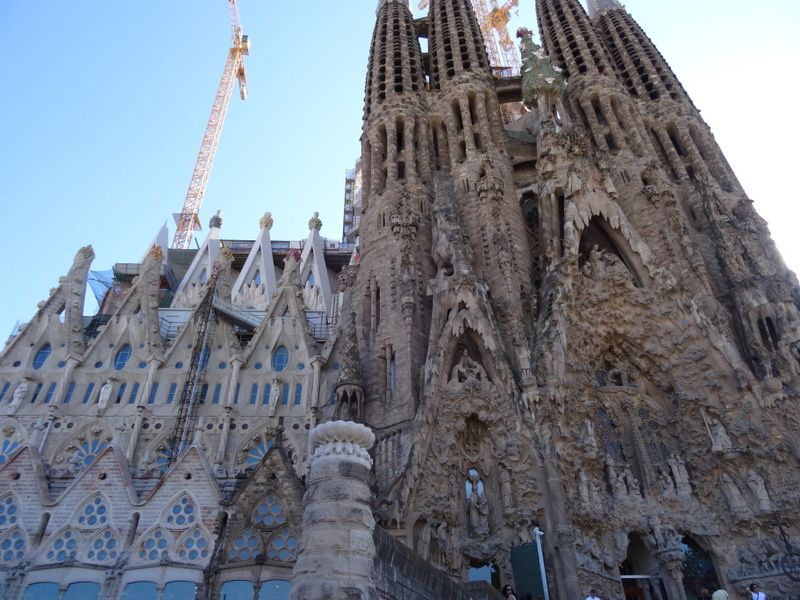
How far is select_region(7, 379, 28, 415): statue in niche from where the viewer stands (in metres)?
20.8

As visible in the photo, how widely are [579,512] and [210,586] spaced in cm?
842

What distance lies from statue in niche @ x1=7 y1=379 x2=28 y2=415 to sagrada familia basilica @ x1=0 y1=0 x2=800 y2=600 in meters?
0.08

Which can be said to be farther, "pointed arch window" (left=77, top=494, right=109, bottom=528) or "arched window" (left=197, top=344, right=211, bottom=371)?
"arched window" (left=197, top=344, right=211, bottom=371)

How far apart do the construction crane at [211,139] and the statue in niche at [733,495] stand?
47.1 m

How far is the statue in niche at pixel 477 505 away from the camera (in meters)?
14.2

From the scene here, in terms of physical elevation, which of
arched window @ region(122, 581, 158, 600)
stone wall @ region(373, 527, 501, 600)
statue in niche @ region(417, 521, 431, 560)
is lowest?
stone wall @ region(373, 527, 501, 600)

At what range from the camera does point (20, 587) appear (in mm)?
12523

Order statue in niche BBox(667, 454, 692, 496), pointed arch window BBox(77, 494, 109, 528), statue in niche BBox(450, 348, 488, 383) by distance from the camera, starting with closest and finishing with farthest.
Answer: pointed arch window BBox(77, 494, 109, 528)
statue in niche BBox(667, 454, 692, 496)
statue in niche BBox(450, 348, 488, 383)

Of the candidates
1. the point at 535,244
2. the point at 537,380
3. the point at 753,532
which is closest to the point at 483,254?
the point at 535,244

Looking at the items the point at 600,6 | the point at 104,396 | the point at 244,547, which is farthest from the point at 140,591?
the point at 600,6

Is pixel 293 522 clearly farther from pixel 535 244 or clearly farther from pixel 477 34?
pixel 477 34

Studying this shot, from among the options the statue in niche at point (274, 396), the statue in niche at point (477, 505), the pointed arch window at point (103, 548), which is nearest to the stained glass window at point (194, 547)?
the pointed arch window at point (103, 548)

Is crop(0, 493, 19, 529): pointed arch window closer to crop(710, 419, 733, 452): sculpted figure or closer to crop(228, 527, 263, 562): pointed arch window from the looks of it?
crop(228, 527, 263, 562): pointed arch window

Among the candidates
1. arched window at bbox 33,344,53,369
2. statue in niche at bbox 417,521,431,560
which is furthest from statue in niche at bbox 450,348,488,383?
arched window at bbox 33,344,53,369
